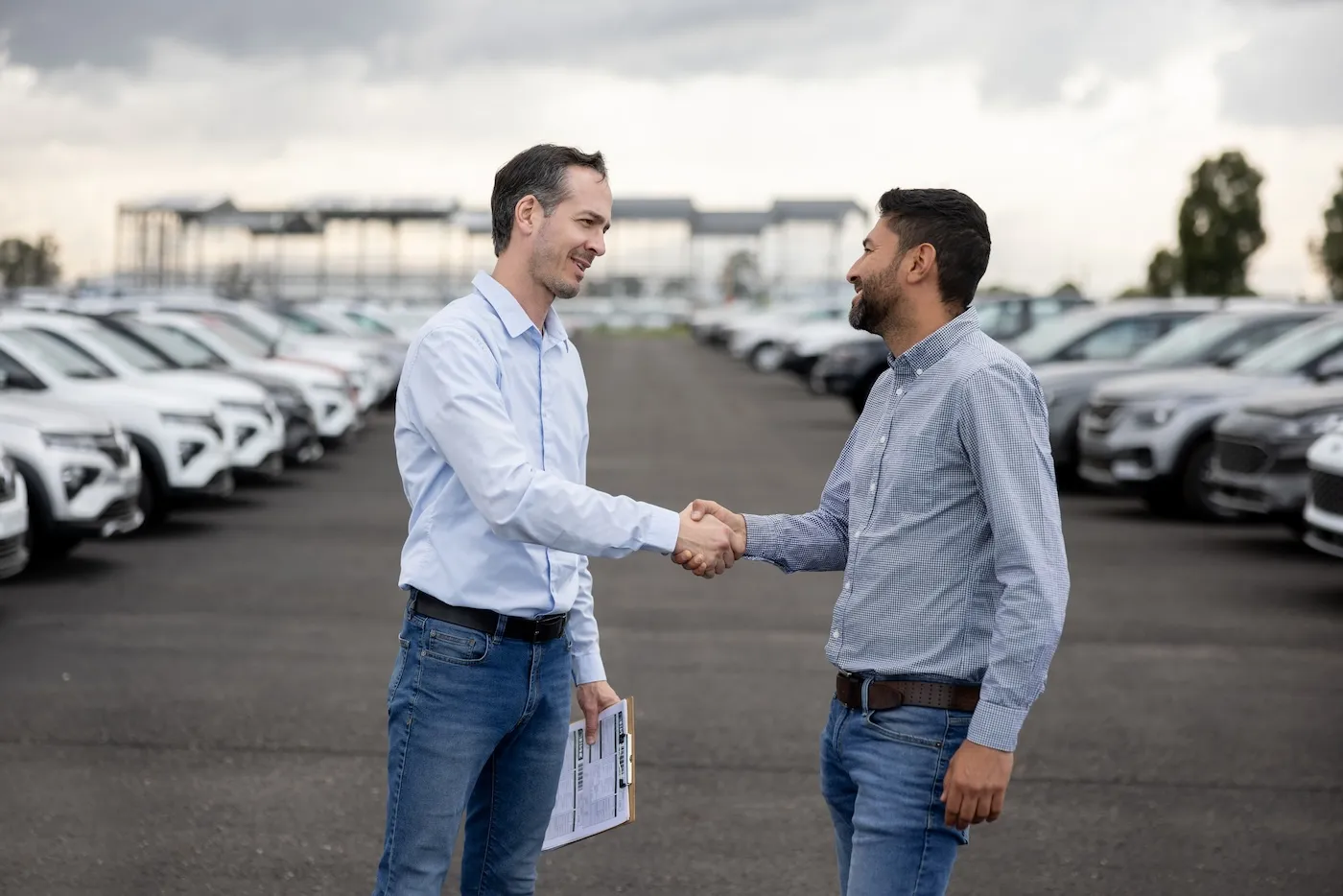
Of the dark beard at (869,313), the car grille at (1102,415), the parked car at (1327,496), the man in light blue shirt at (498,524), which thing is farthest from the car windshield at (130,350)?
the dark beard at (869,313)

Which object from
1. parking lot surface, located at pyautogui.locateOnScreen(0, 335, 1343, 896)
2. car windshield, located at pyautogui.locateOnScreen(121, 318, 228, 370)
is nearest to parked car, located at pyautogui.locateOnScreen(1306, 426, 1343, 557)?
parking lot surface, located at pyautogui.locateOnScreen(0, 335, 1343, 896)

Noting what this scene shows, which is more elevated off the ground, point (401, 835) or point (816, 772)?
point (401, 835)

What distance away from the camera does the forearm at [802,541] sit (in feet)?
12.3

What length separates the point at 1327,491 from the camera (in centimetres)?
1056

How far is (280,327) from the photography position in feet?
82.4

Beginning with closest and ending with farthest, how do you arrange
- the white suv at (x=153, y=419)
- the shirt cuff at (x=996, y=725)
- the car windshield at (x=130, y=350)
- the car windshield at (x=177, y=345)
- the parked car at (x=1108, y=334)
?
1. the shirt cuff at (x=996, y=725)
2. the white suv at (x=153, y=419)
3. the car windshield at (x=130, y=350)
4. the car windshield at (x=177, y=345)
5. the parked car at (x=1108, y=334)

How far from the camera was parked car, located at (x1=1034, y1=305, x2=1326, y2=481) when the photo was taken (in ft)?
54.3

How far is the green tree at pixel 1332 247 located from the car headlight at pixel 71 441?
265ft

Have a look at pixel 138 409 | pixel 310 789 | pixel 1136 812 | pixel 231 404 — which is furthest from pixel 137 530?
pixel 1136 812

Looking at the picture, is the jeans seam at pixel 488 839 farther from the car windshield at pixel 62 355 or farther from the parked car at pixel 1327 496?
the car windshield at pixel 62 355

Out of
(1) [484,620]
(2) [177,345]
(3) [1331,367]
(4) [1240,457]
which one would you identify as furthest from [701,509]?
(2) [177,345]

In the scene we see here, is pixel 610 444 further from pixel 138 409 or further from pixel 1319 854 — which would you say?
pixel 1319 854

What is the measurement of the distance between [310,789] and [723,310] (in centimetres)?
7417

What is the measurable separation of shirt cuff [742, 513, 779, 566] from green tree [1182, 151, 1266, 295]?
81360mm
